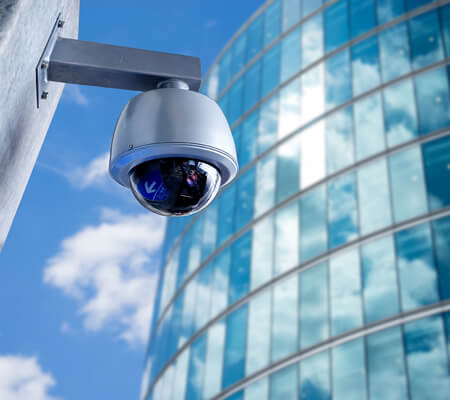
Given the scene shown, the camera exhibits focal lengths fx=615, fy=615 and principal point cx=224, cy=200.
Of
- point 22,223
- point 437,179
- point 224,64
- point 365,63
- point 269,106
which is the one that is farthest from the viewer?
point 22,223

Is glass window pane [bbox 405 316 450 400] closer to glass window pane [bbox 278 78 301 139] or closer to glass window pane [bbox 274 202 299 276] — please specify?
glass window pane [bbox 274 202 299 276]

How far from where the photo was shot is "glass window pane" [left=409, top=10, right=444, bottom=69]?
1584cm

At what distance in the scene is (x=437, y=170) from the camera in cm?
1398

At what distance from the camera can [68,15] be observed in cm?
173

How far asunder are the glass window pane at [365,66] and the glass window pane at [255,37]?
16.4 ft

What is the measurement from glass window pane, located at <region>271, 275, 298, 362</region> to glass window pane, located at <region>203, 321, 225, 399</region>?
2.07 meters

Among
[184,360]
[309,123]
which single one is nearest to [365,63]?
[309,123]

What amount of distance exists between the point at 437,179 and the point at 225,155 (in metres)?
13.5

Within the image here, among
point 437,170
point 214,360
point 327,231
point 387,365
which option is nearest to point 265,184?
point 327,231

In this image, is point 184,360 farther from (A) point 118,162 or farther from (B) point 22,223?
(B) point 22,223

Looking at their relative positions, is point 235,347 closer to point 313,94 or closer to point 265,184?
point 265,184

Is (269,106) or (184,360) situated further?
(269,106)

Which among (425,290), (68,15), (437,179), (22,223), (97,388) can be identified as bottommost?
(68,15)

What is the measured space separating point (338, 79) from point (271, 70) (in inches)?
130
